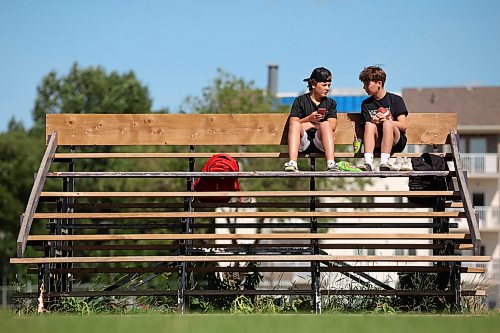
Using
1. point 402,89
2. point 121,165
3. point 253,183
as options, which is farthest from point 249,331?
point 402,89

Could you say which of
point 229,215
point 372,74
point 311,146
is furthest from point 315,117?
point 229,215

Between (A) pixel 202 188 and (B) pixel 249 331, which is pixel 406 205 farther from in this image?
Answer: (B) pixel 249 331

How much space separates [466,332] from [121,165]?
39.6 m

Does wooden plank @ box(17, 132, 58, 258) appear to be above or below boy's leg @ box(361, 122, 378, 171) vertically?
below

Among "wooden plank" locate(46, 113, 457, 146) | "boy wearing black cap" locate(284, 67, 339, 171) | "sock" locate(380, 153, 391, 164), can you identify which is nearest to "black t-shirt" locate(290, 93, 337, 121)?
"boy wearing black cap" locate(284, 67, 339, 171)

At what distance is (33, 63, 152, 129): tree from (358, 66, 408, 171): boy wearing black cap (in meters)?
41.5

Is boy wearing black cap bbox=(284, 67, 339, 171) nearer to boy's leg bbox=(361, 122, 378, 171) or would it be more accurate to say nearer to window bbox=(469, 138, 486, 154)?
boy's leg bbox=(361, 122, 378, 171)

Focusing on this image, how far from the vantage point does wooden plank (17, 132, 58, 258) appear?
1011cm

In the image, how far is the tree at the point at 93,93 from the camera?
53.8 m

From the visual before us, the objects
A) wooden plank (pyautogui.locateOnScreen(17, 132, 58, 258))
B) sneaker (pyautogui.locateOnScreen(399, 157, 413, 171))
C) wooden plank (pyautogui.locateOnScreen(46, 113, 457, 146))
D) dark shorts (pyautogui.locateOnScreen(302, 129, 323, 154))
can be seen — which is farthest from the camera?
wooden plank (pyautogui.locateOnScreen(46, 113, 457, 146))

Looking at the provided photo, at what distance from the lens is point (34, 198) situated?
34.8 ft

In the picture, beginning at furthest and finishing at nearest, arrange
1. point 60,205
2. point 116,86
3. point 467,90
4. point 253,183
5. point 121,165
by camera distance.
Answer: point 467,90
point 116,86
point 121,165
point 253,183
point 60,205

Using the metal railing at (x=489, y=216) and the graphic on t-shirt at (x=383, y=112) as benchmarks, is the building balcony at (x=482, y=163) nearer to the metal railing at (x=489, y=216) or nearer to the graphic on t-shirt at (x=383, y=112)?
the metal railing at (x=489, y=216)

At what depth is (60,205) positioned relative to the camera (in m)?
11.5
